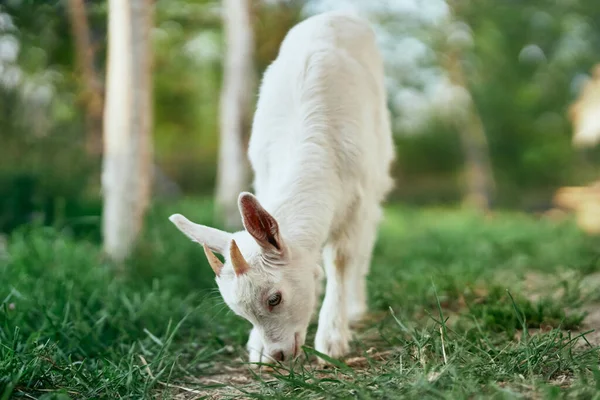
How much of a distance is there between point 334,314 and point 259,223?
923 mm

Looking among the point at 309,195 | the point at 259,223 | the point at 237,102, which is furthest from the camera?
the point at 237,102

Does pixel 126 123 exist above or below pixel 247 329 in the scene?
above

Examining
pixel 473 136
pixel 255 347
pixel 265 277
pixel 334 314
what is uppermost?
pixel 265 277

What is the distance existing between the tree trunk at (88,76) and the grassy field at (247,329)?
309 inches

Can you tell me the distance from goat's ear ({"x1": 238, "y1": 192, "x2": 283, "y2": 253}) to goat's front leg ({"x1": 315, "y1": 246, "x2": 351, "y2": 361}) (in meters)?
0.75

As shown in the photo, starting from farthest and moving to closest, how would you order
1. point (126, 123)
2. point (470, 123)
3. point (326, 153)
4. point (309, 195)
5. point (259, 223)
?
point (470, 123), point (126, 123), point (326, 153), point (309, 195), point (259, 223)

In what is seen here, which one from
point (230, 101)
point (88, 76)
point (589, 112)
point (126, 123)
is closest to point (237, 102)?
point (230, 101)

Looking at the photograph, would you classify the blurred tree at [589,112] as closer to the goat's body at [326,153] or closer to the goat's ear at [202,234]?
the goat's body at [326,153]

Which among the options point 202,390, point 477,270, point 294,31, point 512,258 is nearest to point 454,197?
point 512,258

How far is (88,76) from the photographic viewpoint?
1315 cm

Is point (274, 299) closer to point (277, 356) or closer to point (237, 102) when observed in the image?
point (277, 356)

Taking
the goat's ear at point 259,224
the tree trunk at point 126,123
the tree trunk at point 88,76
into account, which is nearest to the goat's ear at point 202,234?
the goat's ear at point 259,224

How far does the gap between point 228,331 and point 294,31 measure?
6.47ft

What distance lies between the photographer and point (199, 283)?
4848 millimetres
